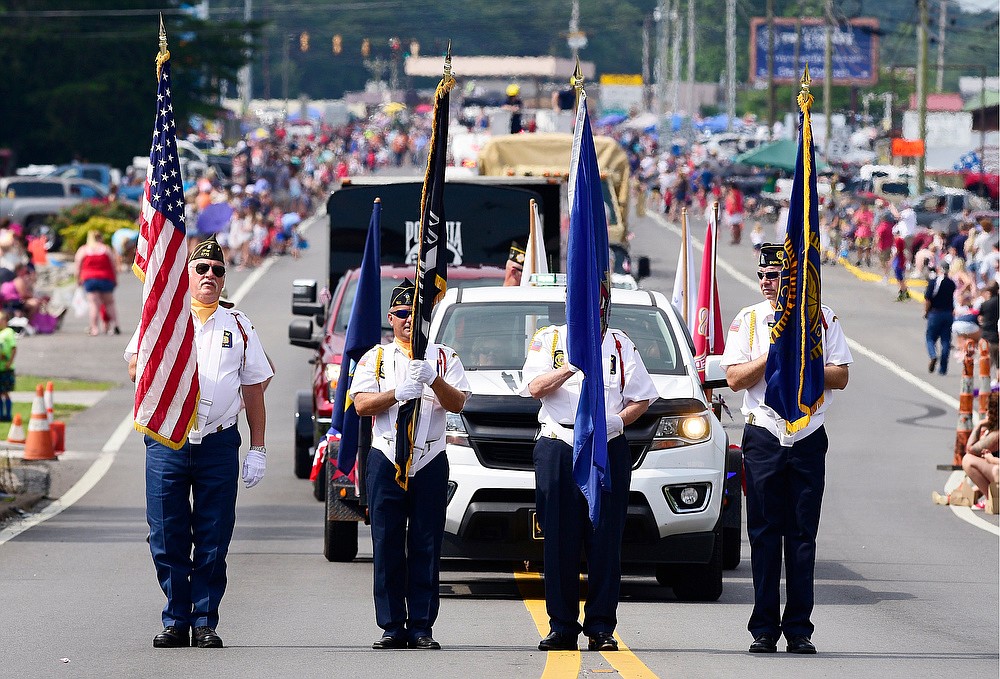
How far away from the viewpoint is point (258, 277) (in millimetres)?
43781

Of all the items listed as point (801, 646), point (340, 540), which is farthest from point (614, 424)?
point (340, 540)

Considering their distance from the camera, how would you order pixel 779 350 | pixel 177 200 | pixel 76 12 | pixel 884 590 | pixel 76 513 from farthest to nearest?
pixel 76 12 → pixel 76 513 → pixel 884 590 → pixel 177 200 → pixel 779 350

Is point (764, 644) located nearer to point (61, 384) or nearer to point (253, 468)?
point (253, 468)

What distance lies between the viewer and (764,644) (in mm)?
9922

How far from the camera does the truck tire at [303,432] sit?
721 inches

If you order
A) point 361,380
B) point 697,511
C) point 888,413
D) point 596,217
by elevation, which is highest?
point 596,217

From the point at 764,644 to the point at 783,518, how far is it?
65cm

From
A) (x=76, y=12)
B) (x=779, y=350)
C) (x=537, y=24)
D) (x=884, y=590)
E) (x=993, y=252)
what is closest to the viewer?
(x=779, y=350)

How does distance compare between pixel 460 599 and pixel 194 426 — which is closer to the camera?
pixel 194 426

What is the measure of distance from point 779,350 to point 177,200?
11.0 feet

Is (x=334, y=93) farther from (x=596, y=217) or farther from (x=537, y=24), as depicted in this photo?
(x=596, y=217)

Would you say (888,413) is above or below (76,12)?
below

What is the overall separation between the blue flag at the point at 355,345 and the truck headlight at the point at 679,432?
1871mm

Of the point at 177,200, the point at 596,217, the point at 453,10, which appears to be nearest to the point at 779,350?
the point at 596,217
